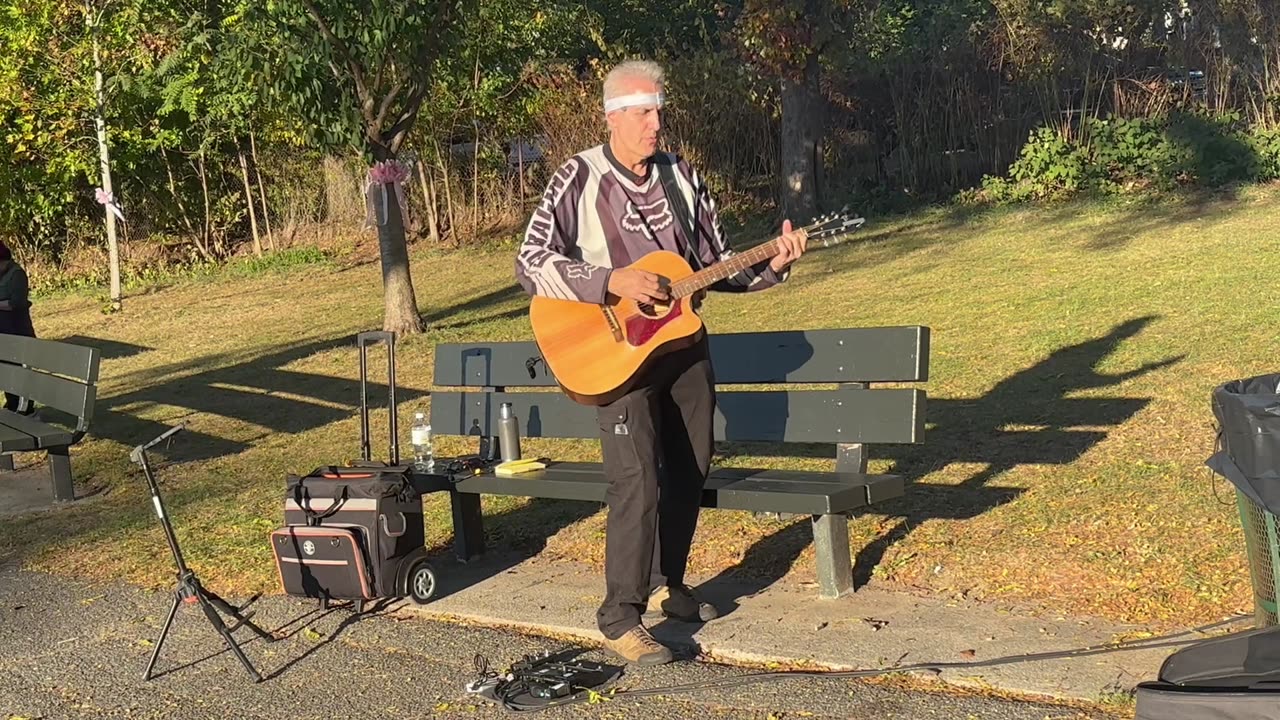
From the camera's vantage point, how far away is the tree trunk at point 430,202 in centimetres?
2153

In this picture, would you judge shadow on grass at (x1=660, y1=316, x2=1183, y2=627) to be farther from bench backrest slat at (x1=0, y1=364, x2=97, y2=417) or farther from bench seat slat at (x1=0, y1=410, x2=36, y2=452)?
bench seat slat at (x1=0, y1=410, x2=36, y2=452)

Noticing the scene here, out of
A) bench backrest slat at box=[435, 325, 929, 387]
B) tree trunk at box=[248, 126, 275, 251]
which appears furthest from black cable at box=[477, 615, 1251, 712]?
tree trunk at box=[248, 126, 275, 251]

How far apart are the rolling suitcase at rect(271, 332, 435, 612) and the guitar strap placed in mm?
1482

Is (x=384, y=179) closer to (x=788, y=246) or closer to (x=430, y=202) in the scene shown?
(x=788, y=246)

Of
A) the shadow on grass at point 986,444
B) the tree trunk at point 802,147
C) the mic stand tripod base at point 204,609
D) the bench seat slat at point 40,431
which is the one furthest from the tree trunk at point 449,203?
the mic stand tripod base at point 204,609

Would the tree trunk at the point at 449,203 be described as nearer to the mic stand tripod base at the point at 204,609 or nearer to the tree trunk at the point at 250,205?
the tree trunk at the point at 250,205

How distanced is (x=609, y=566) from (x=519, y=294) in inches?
453

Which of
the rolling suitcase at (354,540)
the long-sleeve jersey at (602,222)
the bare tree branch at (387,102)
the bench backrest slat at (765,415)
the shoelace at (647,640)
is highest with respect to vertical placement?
the bare tree branch at (387,102)

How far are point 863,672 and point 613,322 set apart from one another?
1.33 metres

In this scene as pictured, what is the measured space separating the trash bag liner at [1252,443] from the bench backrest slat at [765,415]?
59.5 inches

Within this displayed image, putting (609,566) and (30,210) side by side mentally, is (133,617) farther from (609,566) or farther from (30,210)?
(30,210)

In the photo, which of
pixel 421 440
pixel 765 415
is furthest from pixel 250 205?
pixel 765 415

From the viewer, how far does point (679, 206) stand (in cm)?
471

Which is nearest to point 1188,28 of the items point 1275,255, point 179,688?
point 1275,255
